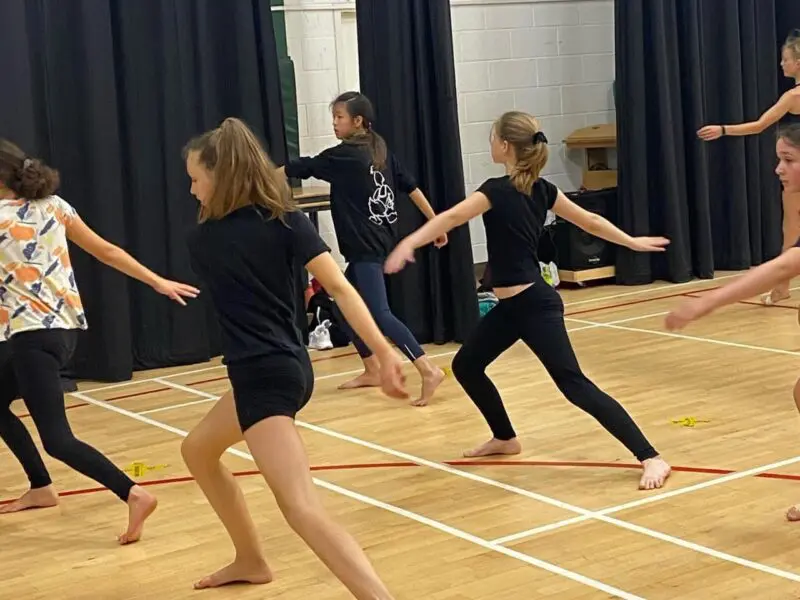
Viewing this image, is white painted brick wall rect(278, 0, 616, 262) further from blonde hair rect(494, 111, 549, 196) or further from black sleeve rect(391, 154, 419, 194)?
blonde hair rect(494, 111, 549, 196)

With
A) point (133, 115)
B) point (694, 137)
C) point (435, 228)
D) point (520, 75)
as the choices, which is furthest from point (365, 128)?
point (694, 137)

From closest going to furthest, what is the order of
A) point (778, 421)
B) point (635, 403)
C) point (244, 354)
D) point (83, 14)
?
point (244, 354), point (778, 421), point (635, 403), point (83, 14)

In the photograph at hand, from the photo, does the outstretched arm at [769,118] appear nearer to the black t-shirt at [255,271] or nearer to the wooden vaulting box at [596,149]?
the wooden vaulting box at [596,149]

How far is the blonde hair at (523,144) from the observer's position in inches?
171

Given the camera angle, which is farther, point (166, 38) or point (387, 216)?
point (166, 38)

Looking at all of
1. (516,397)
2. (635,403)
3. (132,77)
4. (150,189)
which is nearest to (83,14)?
(132,77)

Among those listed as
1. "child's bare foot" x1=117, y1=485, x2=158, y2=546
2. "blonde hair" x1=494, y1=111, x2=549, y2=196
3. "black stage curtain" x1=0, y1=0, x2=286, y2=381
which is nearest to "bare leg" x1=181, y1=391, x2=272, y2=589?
"child's bare foot" x1=117, y1=485, x2=158, y2=546

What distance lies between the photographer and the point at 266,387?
2.98m

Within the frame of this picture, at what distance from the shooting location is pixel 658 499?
13.5ft

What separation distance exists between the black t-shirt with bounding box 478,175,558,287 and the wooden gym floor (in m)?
0.73

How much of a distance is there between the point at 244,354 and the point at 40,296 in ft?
3.95

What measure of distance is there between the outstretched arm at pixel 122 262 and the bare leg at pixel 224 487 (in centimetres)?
66

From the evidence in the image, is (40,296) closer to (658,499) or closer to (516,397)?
(658,499)

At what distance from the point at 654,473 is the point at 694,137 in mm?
5002
